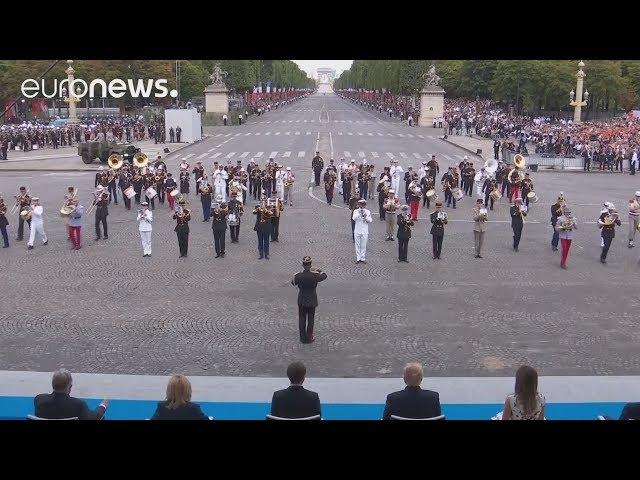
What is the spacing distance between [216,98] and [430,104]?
76.4 ft

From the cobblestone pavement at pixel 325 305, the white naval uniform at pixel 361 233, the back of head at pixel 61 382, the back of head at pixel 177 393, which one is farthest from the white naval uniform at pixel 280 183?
the back of head at pixel 177 393

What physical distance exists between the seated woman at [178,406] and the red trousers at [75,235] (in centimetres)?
1312

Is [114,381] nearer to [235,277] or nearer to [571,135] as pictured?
[235,277]

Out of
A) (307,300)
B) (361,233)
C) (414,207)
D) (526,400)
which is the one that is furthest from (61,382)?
(414,207)

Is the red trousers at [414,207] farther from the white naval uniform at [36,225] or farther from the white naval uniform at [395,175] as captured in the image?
the white naval uniform at [36,225]

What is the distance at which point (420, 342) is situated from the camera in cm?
1156

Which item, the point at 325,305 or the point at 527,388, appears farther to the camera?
the point at 325,305

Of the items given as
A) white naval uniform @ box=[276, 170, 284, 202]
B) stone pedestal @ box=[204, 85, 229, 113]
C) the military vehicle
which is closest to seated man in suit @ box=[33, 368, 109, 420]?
white naval uniform @ box=[276, 170, 284, 202]

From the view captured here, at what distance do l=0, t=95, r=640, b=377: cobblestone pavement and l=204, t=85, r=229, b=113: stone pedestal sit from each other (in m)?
52.3

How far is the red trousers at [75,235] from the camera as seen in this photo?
59.2 feet

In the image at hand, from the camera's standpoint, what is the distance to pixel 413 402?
20.2ft

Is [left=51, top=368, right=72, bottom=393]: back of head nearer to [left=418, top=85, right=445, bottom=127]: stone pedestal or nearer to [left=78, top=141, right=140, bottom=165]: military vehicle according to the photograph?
[left=78, top=141, right=140, bottom=165]: military vehicle

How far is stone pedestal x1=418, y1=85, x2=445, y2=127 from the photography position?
243 feet

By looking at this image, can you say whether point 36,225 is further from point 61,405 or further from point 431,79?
point 431,79
